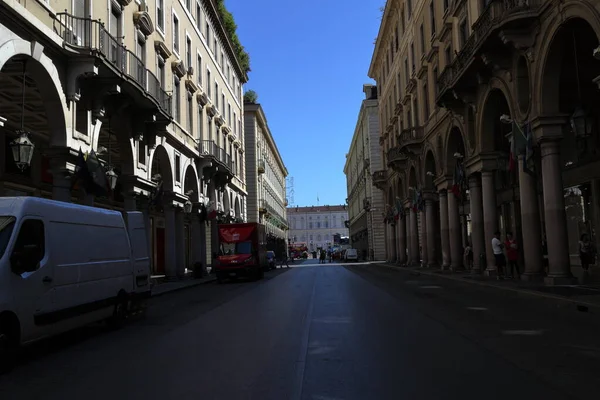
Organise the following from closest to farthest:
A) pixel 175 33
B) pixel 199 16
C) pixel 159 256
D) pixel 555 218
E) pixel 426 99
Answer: pixel 555 218 < pixel 175 33 < pixel 426 99 < pixel 159 256 < pixel 199 16

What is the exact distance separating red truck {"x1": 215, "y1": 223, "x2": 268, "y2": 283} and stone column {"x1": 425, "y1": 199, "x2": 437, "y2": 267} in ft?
35.4

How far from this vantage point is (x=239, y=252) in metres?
30.9

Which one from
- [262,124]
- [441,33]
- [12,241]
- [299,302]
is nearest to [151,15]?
[441,33]

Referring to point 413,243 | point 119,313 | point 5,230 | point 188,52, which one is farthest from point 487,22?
point 413,243

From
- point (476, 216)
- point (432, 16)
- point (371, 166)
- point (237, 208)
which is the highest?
point (432, 16)

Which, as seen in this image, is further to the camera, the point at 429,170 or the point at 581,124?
the point at 429,170

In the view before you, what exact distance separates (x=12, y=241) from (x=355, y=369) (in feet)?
17.0

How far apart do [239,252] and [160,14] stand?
43.6ft

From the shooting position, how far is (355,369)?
7.05 m

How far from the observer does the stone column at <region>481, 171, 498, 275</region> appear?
23.1 metres

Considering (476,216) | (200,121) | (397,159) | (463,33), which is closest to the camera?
(476,216)

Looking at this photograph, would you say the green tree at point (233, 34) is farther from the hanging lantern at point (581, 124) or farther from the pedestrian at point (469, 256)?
the hanging lantern at point (581, 124)

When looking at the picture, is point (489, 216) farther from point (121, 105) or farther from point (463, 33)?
point (121, 105)

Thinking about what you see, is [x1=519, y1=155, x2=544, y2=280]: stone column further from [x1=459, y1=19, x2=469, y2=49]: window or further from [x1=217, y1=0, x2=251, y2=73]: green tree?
[x1=217, y1=0, x2=251, y2=73]: green tree
